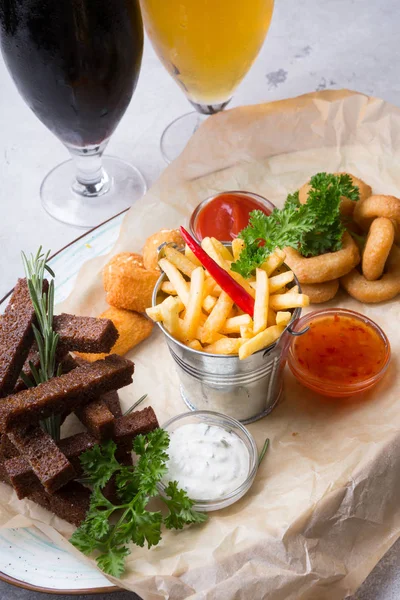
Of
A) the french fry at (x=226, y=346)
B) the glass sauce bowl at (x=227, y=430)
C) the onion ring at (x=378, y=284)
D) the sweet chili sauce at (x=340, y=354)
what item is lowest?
the onion ring at (x=378, y=284)

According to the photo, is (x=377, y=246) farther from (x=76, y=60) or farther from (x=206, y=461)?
(x=76, y=60)

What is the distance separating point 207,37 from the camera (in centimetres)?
300

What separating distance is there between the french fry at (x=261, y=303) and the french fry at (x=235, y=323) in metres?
0.04

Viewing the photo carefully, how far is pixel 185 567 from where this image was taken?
2.27 m

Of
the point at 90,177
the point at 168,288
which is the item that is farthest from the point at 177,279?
the point at 90,177

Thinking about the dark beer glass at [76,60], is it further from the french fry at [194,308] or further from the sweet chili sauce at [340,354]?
the sweet chili sauce at [340,354]

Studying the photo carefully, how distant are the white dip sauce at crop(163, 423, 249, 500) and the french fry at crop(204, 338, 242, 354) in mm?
275

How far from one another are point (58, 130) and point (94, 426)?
4.23 feet

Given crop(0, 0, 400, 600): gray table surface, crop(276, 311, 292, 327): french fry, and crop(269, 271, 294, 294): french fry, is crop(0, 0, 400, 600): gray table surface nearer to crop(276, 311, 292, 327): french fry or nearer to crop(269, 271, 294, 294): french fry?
crop(269, 271, 294, 294): french fry

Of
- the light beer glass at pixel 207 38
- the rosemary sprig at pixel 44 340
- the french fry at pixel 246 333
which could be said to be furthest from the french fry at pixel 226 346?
the light beer glass at pixel 207 38

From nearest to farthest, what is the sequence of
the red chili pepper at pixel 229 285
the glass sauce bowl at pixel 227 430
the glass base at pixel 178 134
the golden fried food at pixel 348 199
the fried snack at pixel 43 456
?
the fried snack at pixel 43 456
the glass sauce bowl at pixel 227 430
the red chili pepper at pixel 229 285
the golden fried food at pixel 348 199
the glass base at pixel 178 134

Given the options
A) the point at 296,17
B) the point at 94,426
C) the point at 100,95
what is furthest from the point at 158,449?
the point at 296,17

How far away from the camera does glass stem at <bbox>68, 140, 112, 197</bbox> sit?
11.4ft

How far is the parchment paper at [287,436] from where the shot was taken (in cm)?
227
